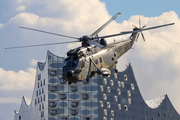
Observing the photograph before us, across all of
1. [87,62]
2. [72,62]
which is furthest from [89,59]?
[72,62]

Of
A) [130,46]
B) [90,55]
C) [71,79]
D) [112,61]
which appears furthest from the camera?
[130,46]

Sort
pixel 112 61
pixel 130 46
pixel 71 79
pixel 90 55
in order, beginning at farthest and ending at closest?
pixel 130 46 → pixel 112 61 → pixel 90 55 → pixel 71 79

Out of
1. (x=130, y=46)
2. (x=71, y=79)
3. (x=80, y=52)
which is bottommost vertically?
(x=71, y=79)

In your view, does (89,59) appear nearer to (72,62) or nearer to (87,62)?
(87,62)

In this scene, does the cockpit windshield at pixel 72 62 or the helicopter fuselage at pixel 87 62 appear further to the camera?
the cockpit windshield at pixel 72 62

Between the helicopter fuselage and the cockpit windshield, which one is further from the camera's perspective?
the cockpit windshield

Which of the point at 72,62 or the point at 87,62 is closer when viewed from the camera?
the point at 72,62

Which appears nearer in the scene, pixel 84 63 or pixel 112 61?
pixel 84 63

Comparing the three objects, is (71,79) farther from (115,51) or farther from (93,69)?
(115,51)

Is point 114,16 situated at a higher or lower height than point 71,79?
higher

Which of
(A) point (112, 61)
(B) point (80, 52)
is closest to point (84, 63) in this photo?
(B) point (80, 52)

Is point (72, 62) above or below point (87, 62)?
below

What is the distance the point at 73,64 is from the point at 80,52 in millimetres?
2874

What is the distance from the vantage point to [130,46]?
11150 cm
